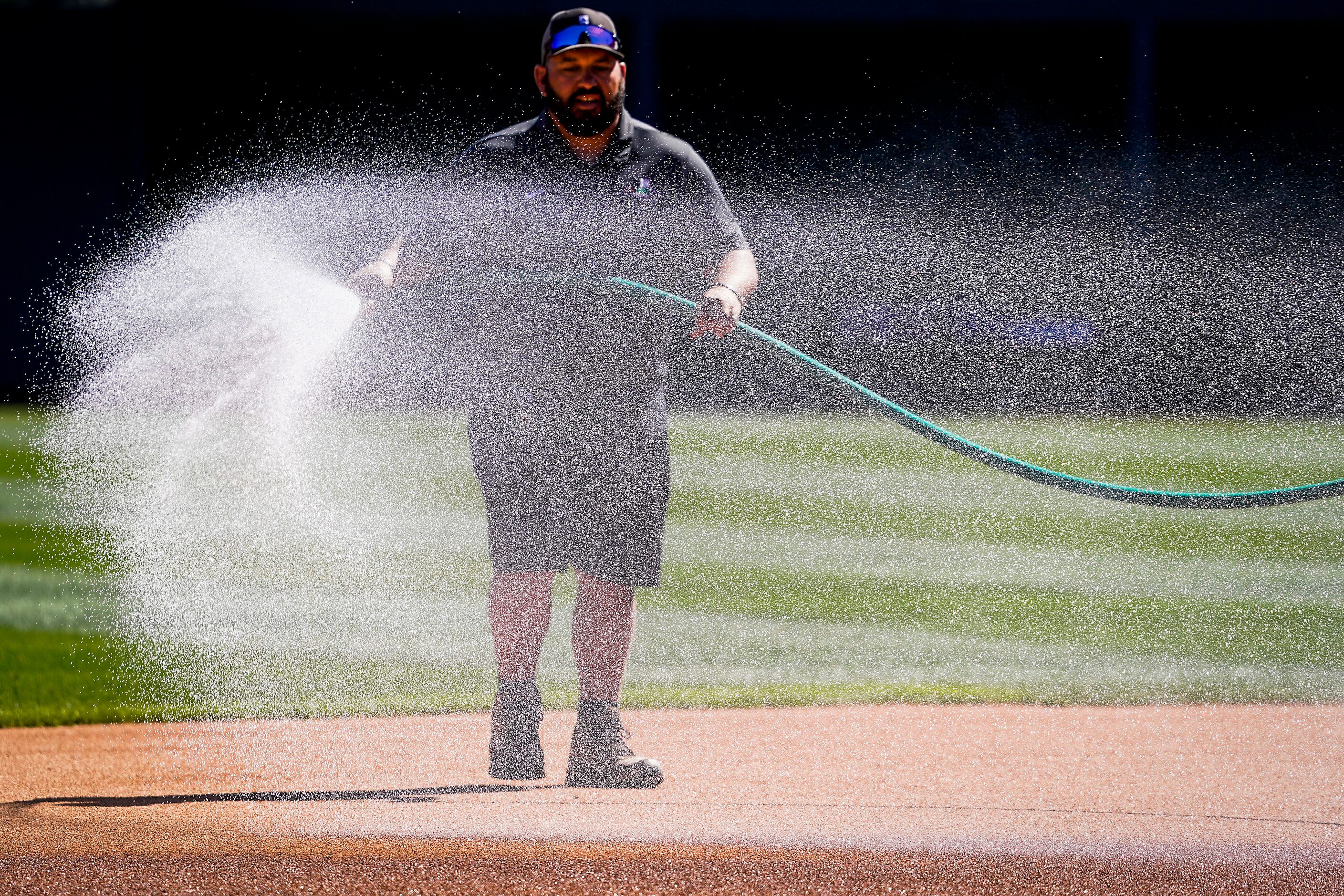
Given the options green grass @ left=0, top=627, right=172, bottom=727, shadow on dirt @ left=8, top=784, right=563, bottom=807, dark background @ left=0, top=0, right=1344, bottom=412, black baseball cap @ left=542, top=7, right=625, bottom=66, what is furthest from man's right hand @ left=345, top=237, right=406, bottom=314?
dark background @ left=0, top=0, right=1344, bottom=412

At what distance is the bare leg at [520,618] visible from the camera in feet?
12.0

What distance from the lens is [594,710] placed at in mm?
3666

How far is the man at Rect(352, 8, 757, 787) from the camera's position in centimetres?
356

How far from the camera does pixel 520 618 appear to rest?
3.66 metres

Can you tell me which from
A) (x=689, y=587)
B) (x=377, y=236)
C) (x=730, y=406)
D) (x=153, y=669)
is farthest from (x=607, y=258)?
(x=730, y=406)

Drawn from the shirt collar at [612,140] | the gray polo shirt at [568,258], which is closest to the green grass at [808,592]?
the gray polo shirt at [568,258]

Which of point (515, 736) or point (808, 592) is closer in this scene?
point (515, 736)

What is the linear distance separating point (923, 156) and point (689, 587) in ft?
42.0

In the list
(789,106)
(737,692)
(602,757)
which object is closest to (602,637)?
(602,757)

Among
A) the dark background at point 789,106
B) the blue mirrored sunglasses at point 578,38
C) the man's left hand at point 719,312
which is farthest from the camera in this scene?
the dark background at point 789,106

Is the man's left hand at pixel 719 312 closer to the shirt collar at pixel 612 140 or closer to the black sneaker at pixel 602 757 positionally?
the shirt collar at pixel 612 140

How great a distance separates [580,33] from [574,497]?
1027mm

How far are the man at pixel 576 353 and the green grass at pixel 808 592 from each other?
50.5 inches

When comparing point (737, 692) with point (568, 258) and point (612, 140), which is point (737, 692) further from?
point (612, 140)
